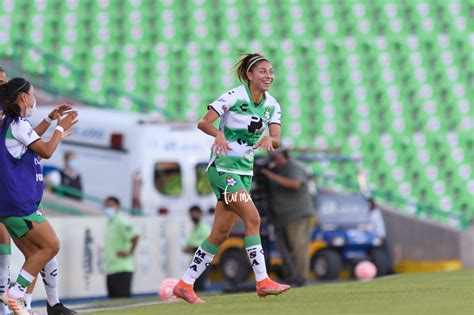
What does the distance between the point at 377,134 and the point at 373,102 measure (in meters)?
1.08

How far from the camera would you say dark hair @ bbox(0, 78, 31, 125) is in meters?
9.34

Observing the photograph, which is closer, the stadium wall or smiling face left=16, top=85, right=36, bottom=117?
smiling face left=16, top=85, right=36, bottom=117

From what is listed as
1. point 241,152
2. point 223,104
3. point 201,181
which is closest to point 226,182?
point 241,152

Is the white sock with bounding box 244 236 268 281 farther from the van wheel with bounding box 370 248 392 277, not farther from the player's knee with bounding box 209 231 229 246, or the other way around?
the van wheel with bounding box 370 248 392 277

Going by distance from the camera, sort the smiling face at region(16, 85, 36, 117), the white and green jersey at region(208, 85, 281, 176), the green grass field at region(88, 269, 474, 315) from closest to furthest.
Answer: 1. the green grass field at region(88, 269, 474, 315)
2. the smiling face at region(16, 85, 36, 117)
3. the white and green jersey at region(208, 85, 281, 176)

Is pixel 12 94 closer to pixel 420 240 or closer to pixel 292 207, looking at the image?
pixel 292 207

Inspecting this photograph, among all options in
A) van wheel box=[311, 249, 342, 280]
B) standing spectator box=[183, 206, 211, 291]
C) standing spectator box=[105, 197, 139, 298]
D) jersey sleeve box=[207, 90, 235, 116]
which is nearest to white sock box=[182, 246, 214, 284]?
jersey sleeve box=[207, 90, 235, 116]

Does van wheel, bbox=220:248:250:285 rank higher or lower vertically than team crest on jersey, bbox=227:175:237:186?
lower

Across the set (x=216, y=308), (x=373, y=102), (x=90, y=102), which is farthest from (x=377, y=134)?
(x=216, y=308)

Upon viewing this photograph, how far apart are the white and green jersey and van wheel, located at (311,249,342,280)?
530 inches

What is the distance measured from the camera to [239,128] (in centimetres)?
997

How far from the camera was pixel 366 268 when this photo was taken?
2327cm

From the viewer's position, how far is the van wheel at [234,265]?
22516mm

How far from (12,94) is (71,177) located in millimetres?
13260
